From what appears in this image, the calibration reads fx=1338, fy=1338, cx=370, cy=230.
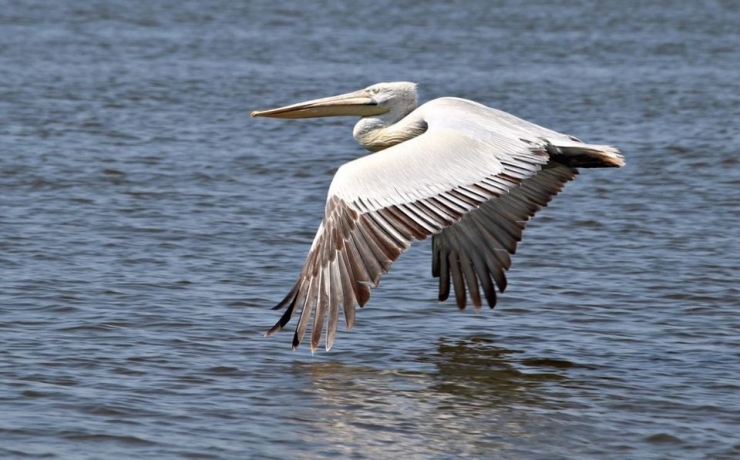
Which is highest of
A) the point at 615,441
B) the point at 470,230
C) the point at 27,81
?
the point at 27,81

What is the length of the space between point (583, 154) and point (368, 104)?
1.28m

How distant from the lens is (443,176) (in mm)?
6176

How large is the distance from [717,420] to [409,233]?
1583 millimetres

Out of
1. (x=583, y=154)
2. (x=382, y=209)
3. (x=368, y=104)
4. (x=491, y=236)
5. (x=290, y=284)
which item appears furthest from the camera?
(x=290, y=284)

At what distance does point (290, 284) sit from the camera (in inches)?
321

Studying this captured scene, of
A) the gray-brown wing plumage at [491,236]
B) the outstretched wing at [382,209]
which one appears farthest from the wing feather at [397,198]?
the gray-brown wing plumage at [491,236]

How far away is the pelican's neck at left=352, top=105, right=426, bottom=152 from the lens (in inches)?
281

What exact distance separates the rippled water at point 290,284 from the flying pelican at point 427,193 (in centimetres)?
41

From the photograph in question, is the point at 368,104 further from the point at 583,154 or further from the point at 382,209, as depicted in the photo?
the point at 382,209

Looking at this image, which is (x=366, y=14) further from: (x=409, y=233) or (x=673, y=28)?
(x=409, y=233)

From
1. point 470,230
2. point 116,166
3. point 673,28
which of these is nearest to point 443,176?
point 470,230

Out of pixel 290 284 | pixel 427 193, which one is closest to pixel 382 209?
pixel 427 193

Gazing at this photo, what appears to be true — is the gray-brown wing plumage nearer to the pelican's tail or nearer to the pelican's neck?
the pelican's tail

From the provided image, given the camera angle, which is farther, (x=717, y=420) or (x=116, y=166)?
(x=116, y=166)
